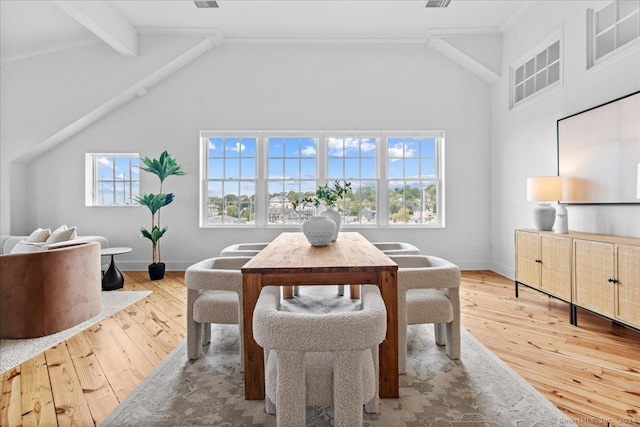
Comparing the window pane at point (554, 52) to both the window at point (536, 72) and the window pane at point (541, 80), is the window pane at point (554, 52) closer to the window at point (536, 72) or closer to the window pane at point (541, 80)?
the window at point (536, 72)

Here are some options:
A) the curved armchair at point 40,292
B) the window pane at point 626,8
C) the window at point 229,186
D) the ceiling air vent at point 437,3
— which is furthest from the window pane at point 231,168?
the window pane at point 626,8

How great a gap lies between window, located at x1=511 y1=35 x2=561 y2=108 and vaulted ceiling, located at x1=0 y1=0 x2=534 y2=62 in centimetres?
67

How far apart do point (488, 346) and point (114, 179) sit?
578 centimetres

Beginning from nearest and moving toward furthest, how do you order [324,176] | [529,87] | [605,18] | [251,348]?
[251,348] → [605,18] → [529,87] → [324,176]

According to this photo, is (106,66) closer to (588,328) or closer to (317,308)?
(317,308)

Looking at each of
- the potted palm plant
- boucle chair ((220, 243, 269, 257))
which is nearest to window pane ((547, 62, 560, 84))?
boucle chair ((220, 243, 269, 257))

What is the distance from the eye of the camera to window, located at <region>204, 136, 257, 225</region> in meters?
5.36

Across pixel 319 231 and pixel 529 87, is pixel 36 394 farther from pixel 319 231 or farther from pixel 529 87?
pixel 529 87

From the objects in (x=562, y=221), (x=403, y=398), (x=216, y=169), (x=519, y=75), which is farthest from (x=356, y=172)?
(x=403, y=398)

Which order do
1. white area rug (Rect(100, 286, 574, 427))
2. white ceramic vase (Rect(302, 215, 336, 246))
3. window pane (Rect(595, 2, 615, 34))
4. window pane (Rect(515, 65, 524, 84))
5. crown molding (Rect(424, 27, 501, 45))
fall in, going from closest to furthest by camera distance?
white area rug (Rect(100, 286, 574, 427)), white ceramic vase (Rect(302, 215, 336, 246)), window pane (Rect(595, 2, 615, 34)), window pane (Rect(515, 65, 524, 84)), crown molding (Rect(424, 27, 501, 45))

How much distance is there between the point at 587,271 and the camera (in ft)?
8.75

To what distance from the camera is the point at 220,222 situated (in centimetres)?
539

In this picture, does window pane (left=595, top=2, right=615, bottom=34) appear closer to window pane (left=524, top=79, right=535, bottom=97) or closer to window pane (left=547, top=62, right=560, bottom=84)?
window pane (left=547, top=62, right=560, bottom=84)

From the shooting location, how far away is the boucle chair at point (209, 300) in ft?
6.56
